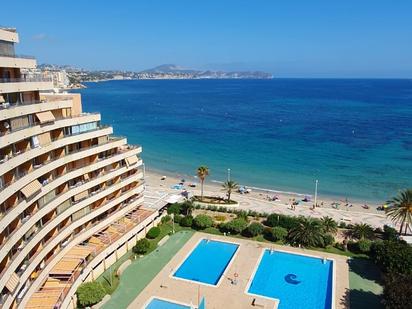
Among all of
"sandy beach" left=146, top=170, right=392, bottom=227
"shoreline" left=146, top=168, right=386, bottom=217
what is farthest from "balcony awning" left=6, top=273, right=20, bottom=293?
"shoreline" left=146, top=168, right=386, bottom=217

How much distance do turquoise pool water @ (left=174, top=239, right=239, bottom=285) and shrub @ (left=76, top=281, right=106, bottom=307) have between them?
8.52 m

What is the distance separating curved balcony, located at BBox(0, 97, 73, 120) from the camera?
26031 millimetres

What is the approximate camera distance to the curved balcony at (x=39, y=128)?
26.1 meters

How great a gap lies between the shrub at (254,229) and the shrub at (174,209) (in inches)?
445

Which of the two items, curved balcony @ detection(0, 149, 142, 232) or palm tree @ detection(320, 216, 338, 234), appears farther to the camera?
palm tree @ detection(320, 216, 338, 234)

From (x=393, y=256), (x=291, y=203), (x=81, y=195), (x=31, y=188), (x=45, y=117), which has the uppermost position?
(x=45, y=117)

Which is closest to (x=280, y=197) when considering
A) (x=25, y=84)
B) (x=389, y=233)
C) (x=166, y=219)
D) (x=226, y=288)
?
(x=389, y=233)

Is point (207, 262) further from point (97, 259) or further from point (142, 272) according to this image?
point (97, 259)

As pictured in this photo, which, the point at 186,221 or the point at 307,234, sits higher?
the point at 307,234

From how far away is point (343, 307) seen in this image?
3481 cm

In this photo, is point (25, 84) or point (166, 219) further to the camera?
point (166, 219)

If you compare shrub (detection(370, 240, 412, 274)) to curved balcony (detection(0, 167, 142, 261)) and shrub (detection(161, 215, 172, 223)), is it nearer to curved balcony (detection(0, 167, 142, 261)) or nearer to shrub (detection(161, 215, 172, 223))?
shrub (detection(161, 215, 172, 223))

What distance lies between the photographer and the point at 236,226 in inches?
1954

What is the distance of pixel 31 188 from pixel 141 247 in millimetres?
17713
